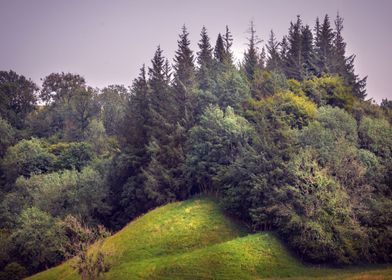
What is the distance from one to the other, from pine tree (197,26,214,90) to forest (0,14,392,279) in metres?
0.33

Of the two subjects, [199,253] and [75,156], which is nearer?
[199,253]

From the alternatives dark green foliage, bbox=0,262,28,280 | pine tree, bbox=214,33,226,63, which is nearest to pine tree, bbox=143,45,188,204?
pine tree, bbox=214,33,226,63

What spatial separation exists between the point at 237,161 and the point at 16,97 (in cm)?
8928

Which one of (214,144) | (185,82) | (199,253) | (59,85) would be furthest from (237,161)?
(59,85)

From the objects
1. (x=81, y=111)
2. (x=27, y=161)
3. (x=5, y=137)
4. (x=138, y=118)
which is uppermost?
(x=81, y=111)

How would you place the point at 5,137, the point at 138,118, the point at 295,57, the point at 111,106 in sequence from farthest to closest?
the point at 111,106 < the point at 5,137 < the point at 295,57 < the point at 138,118

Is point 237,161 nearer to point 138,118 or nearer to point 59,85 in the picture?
point 138,118

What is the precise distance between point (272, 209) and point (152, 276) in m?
14.8

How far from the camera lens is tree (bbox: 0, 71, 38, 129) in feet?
384

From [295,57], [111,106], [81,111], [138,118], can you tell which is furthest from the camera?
[111,106]

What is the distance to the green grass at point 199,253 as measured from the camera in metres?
44.2

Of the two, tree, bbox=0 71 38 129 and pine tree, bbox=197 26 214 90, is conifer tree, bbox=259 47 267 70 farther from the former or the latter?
tree, bbox=0 71 38 129

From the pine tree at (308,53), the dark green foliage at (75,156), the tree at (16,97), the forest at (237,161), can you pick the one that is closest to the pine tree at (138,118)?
the forest at (237,161)

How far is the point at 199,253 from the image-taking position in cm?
4731
